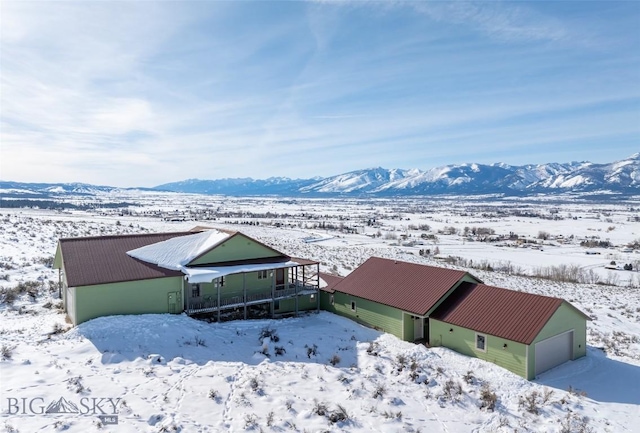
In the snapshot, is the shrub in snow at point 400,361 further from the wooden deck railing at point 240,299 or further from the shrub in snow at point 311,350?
the wooden deck railing at point 240,299

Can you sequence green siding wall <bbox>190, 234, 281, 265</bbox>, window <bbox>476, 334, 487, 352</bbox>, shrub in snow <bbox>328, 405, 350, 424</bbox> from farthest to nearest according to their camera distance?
green siding wall <bbox>190, 234, 281, 265</bbox>
window <bbox>476, 334, 487, 352</bbox>
shrub in snow <bbox>328, 405, 350, 424</bbox>

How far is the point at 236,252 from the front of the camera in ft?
84.7

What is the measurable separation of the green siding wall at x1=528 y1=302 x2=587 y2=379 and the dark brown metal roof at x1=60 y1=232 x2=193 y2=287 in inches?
686

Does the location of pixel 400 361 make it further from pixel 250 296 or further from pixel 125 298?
pixel 125 298

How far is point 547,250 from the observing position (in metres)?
74.9

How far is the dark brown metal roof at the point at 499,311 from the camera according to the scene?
62.3 feet

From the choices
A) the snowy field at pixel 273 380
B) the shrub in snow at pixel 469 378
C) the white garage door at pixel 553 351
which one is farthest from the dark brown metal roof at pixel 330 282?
the white garage door at pixel 553 351

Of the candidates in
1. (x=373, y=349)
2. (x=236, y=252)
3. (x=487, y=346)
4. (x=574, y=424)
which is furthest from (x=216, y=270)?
(x=574, y=424)

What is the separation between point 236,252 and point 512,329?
1516 cm

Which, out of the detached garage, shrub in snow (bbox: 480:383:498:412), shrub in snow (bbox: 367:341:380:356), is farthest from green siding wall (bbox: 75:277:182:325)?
shrub in snow (bbox: 480:383:498:412)

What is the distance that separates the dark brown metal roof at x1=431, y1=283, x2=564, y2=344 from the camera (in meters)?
19.0

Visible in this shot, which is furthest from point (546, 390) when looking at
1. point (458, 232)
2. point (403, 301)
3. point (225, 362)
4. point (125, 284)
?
point (458, 232)

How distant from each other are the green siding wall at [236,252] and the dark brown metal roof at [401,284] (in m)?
5.18

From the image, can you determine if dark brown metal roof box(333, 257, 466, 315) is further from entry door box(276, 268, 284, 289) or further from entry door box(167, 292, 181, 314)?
entry door box(167, 292, 181, 314)
